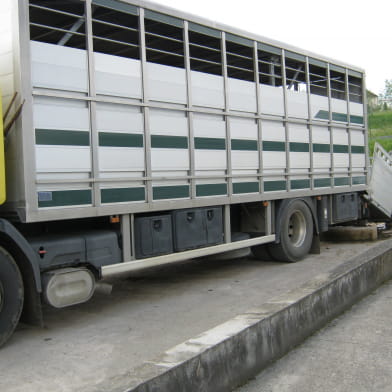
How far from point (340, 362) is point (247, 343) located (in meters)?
0.88

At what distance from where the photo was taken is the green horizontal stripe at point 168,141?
6129 mm

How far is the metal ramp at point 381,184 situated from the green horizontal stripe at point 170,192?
5.88m

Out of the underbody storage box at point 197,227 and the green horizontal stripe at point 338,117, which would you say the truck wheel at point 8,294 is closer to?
the underbody storage box at point 197,227

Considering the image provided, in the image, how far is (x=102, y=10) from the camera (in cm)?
588

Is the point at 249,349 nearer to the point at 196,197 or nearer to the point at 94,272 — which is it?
the point at 94,272

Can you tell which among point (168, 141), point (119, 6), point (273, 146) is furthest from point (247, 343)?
point (273, 146)

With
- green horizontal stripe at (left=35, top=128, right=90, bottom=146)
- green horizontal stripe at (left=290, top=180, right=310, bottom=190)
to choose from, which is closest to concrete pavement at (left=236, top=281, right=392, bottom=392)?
green horizontal stripe at (left=35, top=128, right=90, bottom=146)

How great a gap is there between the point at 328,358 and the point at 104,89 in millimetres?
3539

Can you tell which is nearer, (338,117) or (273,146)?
(273,146)

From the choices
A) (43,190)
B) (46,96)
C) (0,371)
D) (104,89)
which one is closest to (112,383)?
(0,371)

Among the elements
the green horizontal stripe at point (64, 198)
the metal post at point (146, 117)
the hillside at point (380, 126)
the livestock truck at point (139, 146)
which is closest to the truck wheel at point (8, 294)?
the livestock truck at point (139, 146)

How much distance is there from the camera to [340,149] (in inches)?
383

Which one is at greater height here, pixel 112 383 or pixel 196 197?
pixel 196 197

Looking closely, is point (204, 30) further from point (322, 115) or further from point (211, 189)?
point (322, 115)
